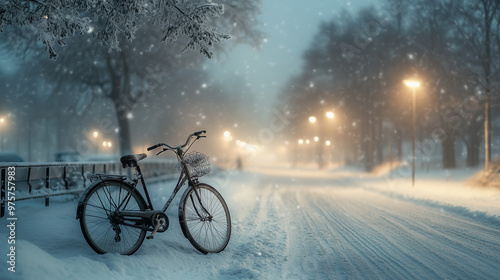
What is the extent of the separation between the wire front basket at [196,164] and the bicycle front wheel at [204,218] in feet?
0.62

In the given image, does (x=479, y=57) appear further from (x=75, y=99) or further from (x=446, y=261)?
(x=75, y=99)

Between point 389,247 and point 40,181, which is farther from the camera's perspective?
point 40,181

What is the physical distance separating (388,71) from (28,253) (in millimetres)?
29214

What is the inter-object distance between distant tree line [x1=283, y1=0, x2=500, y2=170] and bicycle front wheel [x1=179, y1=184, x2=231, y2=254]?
16255 millimetres

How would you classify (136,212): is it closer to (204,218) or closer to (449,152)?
(204,218)

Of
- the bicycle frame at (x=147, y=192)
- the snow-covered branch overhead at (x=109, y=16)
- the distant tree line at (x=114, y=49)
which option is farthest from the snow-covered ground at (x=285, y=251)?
the distant tree line at (x=114, y=49)

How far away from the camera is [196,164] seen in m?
5.17

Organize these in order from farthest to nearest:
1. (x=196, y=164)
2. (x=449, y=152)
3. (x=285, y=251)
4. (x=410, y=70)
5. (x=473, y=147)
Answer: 1. (x=473, y=147)
2. (x=449, y=152)
3. (x=410, y=70)
4. (x=285, y=251)
5. (x=196, y=164)

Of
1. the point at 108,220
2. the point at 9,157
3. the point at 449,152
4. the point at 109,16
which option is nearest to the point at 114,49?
the point at 9,157

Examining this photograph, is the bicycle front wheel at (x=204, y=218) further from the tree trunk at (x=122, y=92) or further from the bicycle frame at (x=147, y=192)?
the tree trunk at (x=122, y=92)

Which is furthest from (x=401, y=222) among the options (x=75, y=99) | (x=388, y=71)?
(x=388, y=71)

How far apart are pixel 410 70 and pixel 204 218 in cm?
2496

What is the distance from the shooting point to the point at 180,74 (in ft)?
72.4

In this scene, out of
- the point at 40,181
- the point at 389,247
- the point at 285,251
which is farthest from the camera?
the point at 40,181
